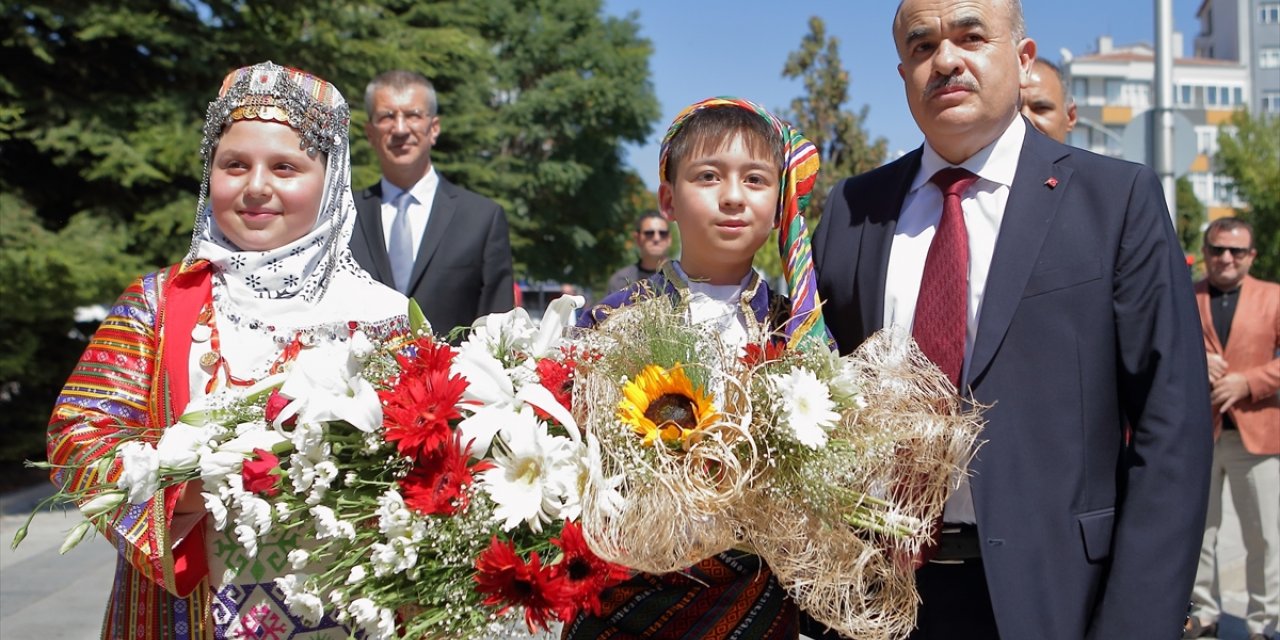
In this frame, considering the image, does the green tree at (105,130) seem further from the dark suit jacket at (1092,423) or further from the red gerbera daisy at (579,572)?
the dark suit jacket at (1092,423)

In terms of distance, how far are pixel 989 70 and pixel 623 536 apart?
127 centimetres

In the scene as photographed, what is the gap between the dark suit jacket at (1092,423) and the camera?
206cm

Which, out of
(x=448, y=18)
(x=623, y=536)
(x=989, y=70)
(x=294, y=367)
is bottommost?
(x=623, y=536)

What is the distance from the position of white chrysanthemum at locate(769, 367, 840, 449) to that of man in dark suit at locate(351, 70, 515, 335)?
2.95 metres

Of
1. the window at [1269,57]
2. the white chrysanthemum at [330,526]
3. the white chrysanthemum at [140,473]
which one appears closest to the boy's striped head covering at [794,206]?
the white chrysanthemum at [330,526]

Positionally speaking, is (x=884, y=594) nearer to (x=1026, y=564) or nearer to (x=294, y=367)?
(x=1026, y=564)

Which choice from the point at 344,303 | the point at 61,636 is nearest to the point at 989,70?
the point at 344,303

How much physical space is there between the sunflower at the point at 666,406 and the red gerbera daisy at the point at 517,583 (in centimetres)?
27

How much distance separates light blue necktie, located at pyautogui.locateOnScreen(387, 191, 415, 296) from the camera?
4598mm

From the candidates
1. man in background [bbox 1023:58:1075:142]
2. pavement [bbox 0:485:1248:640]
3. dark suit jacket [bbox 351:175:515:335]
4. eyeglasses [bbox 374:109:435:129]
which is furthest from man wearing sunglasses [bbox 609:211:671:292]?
man in background [bbox 1023:58:1075:142]

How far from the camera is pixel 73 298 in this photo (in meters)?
8.62

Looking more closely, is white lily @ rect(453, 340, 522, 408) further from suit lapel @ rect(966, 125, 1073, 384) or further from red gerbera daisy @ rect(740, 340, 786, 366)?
suit lapel @ rect(966, 125, 1073, 384)

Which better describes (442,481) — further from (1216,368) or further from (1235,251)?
(1235,251)

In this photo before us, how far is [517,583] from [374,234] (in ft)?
10.2
